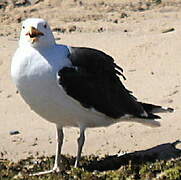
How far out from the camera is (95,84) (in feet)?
26.6

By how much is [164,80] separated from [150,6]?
1031cm

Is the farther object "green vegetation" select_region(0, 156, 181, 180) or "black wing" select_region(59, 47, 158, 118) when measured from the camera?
"black wing" select_region(59, 47, 158, 118)

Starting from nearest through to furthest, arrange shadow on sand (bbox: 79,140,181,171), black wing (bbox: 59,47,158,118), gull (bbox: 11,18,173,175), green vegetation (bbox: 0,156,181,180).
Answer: green vegetation (bbox: 0,156,181,180), gull (bbox: 11,18,173,175), black wing (bbox: 59,47,158,118), shadow on sand (bbox: 79,140,181,171)

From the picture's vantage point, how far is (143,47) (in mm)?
15203

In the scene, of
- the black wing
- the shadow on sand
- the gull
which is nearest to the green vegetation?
the shadow on sand

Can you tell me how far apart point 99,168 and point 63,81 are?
48.4 inches

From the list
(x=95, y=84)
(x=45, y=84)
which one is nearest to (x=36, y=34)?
(x=45, y=84)

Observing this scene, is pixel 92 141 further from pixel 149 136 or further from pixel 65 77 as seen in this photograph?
pixel 65 77

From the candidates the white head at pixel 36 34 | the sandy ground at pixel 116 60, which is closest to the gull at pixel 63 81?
the white head at pixel 36 34

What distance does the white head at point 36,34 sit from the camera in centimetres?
771

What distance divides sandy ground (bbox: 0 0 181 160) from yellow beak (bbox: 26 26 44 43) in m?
2.33

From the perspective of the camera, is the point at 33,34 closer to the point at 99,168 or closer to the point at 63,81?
the point at 63,81

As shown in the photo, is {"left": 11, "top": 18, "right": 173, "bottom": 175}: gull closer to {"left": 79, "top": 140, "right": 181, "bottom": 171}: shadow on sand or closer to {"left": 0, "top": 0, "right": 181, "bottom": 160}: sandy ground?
{"left": 79, "top": 140, "right": 181, "bottom": 171}: shadow on sand

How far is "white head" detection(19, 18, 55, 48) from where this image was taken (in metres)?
7.71
